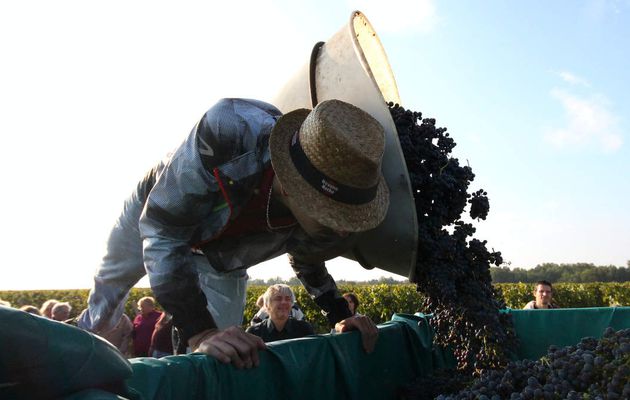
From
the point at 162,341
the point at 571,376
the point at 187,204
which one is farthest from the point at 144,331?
Answer: the point at 571,376

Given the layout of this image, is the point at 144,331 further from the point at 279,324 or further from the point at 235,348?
the point at 235,348

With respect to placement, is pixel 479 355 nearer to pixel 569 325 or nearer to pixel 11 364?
pixel 569 325

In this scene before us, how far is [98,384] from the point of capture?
0.93 meters

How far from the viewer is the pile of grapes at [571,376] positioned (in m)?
1.54

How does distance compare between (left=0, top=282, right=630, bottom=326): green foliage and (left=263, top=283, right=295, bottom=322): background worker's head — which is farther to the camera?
(left=0, top=282, right=630, bottom=326): green foliage

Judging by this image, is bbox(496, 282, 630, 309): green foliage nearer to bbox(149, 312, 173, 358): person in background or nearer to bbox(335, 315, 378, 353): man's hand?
bbox(149, 312, 173, 358): person in background

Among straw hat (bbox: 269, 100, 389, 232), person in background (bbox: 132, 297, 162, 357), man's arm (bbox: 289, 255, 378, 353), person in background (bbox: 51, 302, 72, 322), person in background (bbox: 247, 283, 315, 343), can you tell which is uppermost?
straw hat (bbox: 269, 100, 389, 232)

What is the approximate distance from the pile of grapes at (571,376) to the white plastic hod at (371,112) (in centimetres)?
57

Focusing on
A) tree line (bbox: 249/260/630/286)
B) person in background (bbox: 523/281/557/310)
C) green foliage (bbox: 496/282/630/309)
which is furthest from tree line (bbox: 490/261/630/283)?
person in background (bbox: 523/281/557/310)

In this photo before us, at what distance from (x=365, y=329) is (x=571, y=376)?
0.88m

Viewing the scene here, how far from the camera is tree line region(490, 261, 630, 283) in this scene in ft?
227

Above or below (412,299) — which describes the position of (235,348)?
above

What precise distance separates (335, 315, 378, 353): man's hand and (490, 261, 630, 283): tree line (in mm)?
68758

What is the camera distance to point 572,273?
77.9 m
